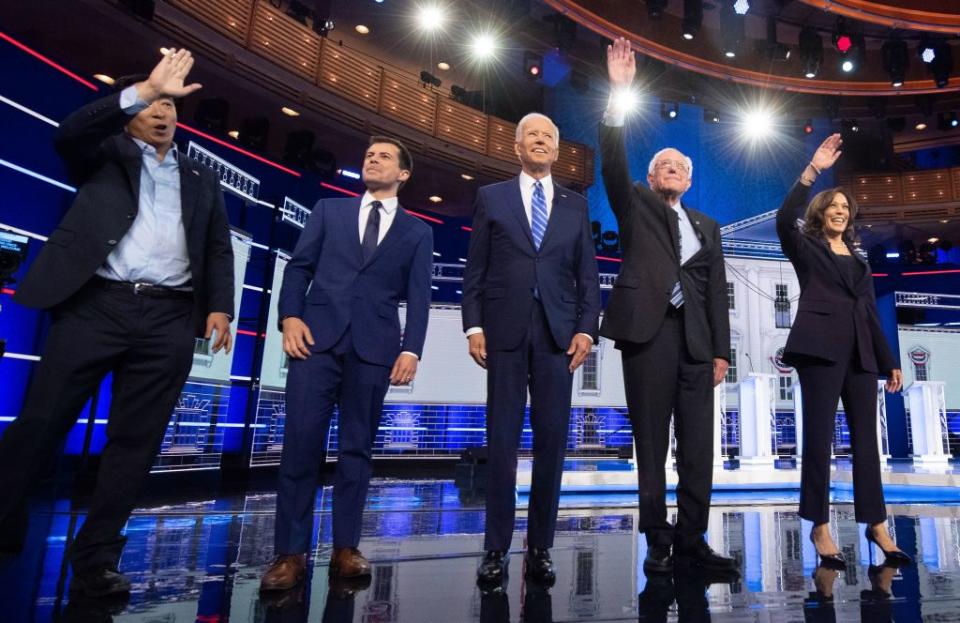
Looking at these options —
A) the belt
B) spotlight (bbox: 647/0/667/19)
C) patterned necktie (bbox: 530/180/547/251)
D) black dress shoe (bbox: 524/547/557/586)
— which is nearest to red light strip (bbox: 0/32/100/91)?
the belt

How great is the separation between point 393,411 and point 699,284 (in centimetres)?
704

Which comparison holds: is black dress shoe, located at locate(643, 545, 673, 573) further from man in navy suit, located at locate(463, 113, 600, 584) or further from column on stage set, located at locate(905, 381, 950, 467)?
column on stage set, located at locate(905, 381, 950, 467)

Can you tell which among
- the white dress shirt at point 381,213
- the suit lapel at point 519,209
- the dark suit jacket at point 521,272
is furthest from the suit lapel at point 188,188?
the suit lapel at point 519,209

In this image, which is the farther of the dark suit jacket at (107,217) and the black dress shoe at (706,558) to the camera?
the black dress shoe at (706,558)

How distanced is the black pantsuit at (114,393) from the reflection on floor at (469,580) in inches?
8.9

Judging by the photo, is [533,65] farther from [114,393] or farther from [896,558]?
[114,393]

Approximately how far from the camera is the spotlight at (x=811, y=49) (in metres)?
10.5

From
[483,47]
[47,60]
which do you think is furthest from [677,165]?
[483,47]

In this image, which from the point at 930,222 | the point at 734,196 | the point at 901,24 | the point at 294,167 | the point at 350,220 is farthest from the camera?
the point at 734,196

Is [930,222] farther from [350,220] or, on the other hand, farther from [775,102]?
[350,220]

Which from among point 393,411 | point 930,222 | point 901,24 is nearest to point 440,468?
point 393,411

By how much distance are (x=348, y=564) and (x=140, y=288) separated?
1.10 metres

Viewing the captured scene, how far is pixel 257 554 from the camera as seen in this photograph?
214 centimetres

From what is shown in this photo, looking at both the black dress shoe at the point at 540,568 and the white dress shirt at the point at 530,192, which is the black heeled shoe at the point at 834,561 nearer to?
the black dress shoe at the point at 540,568
